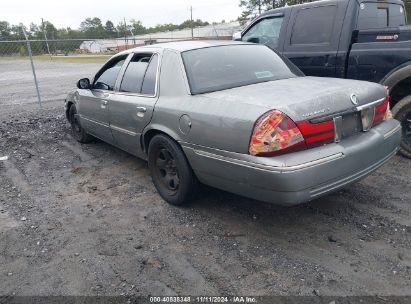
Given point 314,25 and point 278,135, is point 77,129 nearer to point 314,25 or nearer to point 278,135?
point 314,25

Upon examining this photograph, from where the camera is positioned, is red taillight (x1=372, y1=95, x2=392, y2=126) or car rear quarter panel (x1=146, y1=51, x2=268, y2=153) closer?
car rear quarter panel (x1=146, y1=51, x2=268, y2=153)

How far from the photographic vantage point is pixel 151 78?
13.5ft

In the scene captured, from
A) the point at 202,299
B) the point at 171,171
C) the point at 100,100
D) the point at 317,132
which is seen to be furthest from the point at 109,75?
the point at 202,299

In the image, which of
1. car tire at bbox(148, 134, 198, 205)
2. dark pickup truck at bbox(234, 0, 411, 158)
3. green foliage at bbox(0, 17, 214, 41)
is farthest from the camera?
green foliage at bbox(0, 17, 214, 41)

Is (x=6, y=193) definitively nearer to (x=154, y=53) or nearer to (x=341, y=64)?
(x=154, y=53)

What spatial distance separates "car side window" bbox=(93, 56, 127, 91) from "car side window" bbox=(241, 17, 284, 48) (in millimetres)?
2461

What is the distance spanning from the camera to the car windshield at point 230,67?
3693mm

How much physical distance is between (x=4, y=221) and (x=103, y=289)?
5.64ft

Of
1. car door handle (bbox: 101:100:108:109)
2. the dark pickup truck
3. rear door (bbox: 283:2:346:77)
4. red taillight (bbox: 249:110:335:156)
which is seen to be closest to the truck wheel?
the dark pickup truck

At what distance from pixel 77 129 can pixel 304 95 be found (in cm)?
444


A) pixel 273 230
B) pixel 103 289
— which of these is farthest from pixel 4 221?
pixel 273 230

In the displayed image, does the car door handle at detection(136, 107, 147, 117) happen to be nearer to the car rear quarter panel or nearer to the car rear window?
the car rear quarter panel

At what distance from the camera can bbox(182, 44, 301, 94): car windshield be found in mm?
3693

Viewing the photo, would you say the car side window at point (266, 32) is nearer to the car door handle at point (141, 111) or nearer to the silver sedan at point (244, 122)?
the silver sedan at point (244, 122)
